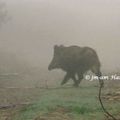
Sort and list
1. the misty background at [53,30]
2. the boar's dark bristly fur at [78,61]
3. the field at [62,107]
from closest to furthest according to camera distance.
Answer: the field at [62,107], the boar's dark bristly fur at [78,61], the misty background at [53,30]

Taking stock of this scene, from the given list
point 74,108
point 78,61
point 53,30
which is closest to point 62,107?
point 74,108

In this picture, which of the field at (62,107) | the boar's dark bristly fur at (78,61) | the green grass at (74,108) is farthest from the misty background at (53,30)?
the green grass at (74,108)

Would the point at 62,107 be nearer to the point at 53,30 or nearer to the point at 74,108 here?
the point at 74,108

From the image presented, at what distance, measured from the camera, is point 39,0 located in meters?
79.3

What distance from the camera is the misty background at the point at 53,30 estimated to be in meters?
50.0

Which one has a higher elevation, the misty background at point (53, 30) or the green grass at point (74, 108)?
the misty background at point (53, 30)

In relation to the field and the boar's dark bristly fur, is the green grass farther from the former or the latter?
the boar's dark bristly fur

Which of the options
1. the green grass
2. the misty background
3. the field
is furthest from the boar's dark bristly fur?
the misty background

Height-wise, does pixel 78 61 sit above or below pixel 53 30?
below

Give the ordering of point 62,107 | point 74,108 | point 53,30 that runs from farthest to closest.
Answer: point 53,30 → point 62,107 → point 74,108

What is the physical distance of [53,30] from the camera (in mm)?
64375

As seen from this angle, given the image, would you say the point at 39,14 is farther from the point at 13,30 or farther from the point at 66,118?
the point at 66,118

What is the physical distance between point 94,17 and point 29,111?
61536 millimetres

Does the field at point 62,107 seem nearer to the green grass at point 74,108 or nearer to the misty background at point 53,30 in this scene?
the green grass at point 74,108
